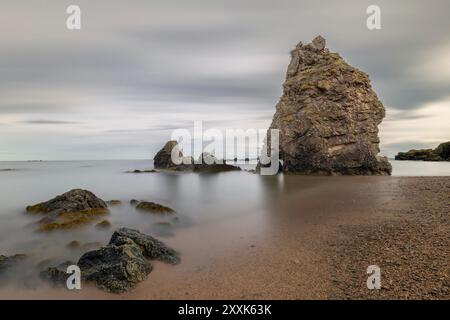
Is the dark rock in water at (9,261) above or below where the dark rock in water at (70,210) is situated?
below

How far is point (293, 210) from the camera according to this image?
1897 centimetres

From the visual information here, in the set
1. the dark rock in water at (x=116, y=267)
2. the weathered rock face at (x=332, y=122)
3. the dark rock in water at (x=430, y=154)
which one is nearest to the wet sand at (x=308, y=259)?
the dark rock in water at (x=116, y=267)

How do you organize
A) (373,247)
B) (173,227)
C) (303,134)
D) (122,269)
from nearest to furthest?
(122,269) < (373,247) < (173,227) < (303,134)

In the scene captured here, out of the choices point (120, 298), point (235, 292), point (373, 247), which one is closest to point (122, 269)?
point (120, 298)

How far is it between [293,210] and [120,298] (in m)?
13.0

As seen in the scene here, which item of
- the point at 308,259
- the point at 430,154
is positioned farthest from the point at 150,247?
the point at 430,154

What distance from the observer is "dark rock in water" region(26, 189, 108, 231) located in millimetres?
15551

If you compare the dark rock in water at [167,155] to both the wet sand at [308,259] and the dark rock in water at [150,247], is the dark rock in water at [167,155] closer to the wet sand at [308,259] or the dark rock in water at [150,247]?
the wet sand at [308,259]

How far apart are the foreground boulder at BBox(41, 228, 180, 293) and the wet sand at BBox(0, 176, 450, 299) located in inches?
11.3

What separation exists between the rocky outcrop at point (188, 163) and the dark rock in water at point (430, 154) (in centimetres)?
7153

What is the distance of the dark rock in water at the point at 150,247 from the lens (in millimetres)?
10508

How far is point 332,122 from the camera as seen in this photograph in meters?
46.1

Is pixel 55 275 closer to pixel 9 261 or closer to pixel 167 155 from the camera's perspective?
pixel 9 261
